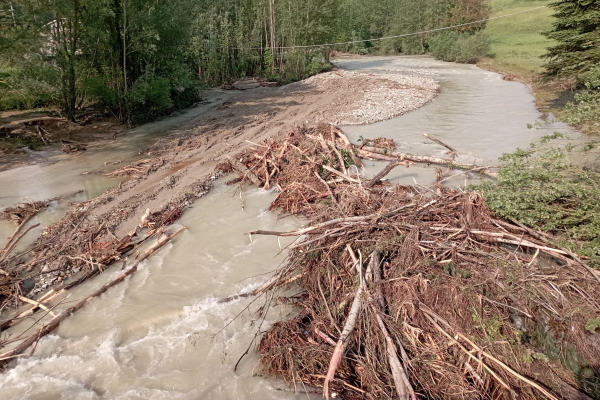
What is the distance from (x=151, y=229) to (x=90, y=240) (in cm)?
120

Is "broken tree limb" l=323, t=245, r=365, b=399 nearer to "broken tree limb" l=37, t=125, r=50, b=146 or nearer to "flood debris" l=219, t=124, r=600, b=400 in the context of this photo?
"flood debris" l=219, t=124, r=600, b=400

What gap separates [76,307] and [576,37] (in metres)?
19.2

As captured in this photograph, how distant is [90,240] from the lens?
25.6ft

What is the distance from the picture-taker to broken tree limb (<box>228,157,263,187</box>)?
1062cm

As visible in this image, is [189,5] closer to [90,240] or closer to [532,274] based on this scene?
[90,240]

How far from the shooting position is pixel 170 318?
6004 mm

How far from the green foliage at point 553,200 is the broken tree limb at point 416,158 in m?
2.75

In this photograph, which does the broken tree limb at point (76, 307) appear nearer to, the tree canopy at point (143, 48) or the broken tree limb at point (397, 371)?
the broken tree limb at point (397, 371)

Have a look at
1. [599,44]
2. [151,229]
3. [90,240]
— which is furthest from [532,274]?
[599,44]

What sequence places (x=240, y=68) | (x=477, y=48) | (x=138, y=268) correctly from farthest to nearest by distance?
(x=477, y=48)
(x=240, y=68)
(x=138, y=268)

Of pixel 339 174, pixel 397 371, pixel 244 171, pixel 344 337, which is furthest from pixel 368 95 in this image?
pixel 397 371

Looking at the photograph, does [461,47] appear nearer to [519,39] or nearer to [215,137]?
[519,39]

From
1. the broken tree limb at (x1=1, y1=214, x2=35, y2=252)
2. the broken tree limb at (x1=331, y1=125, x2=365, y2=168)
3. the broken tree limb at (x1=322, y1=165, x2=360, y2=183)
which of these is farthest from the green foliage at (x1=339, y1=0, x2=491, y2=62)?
the broken tree limb at (x1=1, y1=214, x2=35, y2=252)

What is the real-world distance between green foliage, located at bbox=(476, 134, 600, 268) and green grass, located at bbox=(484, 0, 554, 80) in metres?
24.3
